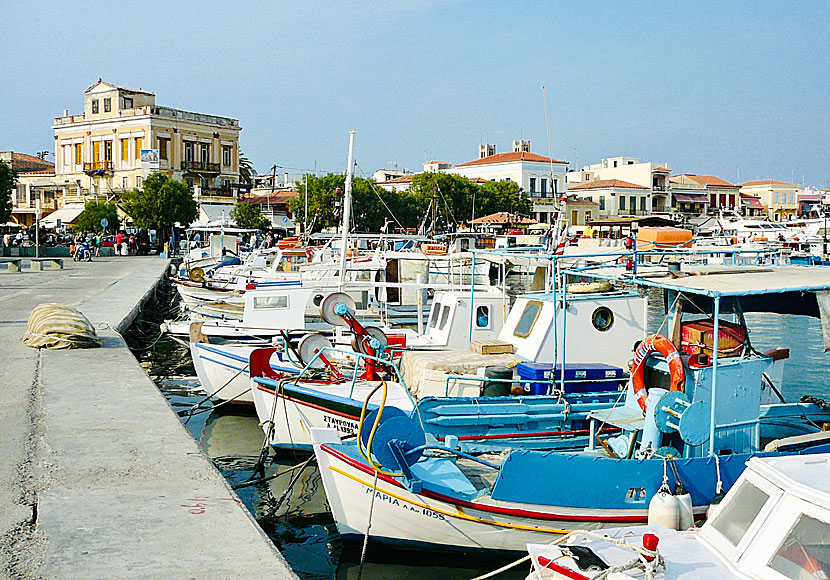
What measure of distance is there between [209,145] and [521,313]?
7176cm

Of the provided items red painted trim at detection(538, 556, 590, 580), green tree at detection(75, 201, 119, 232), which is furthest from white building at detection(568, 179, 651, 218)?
red painted trim at detection(538, 556, 590, 580)

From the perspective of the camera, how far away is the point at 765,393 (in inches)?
439

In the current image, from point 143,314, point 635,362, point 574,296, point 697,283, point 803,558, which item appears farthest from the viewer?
point 143,314

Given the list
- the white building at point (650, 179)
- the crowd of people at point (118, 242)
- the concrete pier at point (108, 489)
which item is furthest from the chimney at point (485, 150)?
the concrete pier at point (108, 489)

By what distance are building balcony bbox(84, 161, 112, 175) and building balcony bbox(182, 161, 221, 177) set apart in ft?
21.9

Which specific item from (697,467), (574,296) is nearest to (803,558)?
(697,467)

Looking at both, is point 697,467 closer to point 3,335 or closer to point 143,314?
point 3,335

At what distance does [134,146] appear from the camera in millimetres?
76438

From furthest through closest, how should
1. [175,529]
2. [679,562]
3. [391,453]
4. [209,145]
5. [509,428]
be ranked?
[209,145], [509,428], [391,453], [175,529], [679,562]

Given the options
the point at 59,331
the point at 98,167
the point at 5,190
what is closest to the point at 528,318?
the point at 59,331

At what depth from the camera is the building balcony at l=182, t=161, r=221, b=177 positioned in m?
77.7

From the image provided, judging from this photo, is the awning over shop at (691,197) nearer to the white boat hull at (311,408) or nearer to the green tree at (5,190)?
the green tree at (5,190)

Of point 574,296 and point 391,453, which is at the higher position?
point 574,296

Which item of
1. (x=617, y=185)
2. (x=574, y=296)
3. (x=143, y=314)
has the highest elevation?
(x=617, y=185)
